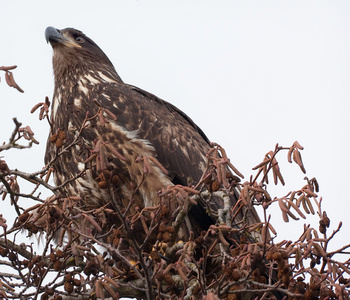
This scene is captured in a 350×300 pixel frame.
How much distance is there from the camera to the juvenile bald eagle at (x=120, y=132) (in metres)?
5.98

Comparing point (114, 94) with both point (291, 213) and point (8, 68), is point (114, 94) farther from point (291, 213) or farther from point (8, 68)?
point (291, 213)

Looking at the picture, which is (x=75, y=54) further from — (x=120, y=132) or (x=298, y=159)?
(x=298, y=159)

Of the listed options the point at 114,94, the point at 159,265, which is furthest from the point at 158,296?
the point at 114,94

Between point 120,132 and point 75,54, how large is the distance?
6.49 ft

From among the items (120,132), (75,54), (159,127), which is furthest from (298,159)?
(75,54)

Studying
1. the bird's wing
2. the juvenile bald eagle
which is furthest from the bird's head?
the bird's wing

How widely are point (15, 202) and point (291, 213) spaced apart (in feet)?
6.25

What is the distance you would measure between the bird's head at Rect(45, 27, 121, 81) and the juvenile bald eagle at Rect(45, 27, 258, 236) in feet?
0.04

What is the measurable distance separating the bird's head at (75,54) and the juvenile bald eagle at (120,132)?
0.04ft

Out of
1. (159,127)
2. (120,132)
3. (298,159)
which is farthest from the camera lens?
(159,127)

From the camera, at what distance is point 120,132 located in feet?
20.3

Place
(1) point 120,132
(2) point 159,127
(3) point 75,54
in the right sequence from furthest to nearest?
(3) point 75,54 → (2) point 159,127 → (1) point 120,132

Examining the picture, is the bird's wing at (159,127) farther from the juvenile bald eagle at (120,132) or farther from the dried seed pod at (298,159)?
the dried seed pod at (298,159)

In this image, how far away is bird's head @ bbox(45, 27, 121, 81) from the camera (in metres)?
7.57
